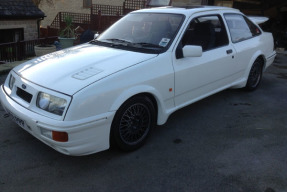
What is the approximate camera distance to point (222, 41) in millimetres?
4535

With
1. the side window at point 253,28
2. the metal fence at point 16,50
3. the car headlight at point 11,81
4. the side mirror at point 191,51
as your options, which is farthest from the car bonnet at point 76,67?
the metal fence at point 16,50

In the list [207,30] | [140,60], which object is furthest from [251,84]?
[140,60]

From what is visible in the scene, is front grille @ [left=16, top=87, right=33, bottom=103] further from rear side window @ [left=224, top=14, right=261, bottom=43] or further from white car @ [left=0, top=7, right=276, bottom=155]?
rear side window @ [left=224, top=14, right=261, bottom=43]

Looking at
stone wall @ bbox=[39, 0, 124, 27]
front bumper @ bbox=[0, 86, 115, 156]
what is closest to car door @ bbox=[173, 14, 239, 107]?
front bumper @ bbox=[0, 86, 115, 156]

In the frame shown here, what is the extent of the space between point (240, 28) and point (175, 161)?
9.70 ft

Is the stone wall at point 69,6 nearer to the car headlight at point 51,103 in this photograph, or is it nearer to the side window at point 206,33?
the side window at point 206,33

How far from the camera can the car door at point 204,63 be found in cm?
379

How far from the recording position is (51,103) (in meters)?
2.86

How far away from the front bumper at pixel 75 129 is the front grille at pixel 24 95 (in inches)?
4.4

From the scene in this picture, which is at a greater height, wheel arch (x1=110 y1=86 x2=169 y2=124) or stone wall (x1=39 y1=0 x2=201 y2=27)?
stone wall (x1=39 y1=0 x2=201 y2=27)

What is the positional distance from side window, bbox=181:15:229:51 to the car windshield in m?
0.22

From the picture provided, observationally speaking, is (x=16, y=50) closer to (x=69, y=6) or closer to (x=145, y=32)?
(x=145, y=32)

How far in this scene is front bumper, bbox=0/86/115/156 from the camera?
272cm

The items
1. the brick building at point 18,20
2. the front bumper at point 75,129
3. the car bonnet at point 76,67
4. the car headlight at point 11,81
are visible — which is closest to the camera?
the front bumper at point 75,129
